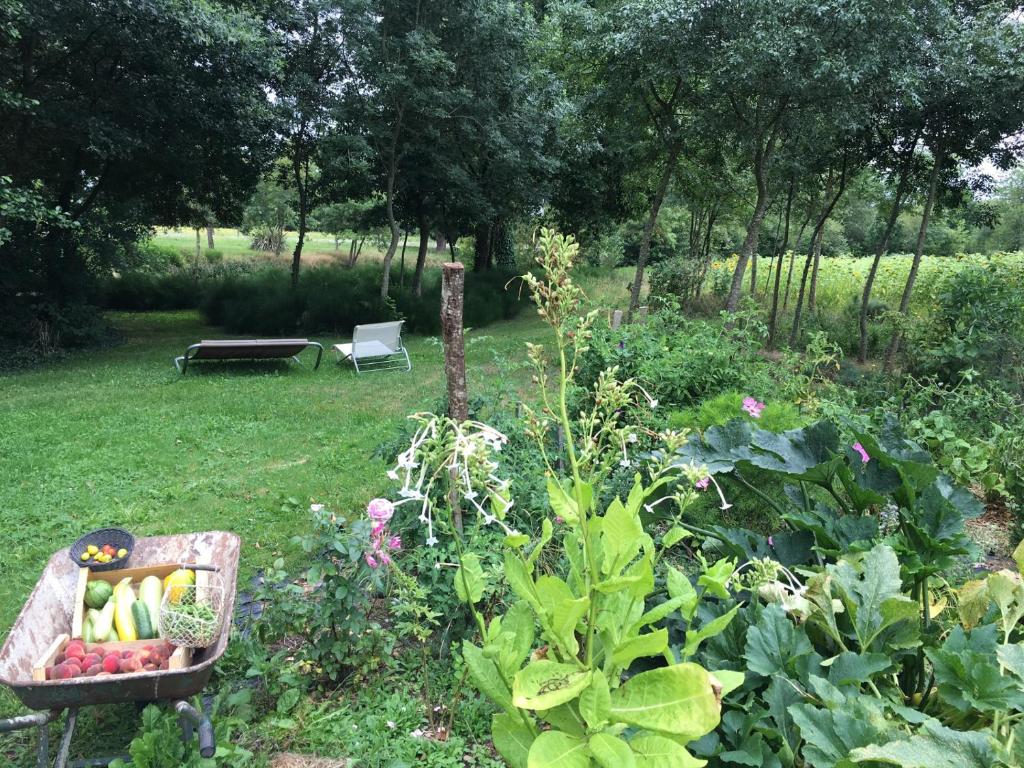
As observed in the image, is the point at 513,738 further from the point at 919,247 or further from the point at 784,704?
the point at 919,247

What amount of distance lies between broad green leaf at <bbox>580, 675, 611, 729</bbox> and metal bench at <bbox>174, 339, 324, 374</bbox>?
25.4 feet

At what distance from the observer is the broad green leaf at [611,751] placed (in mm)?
1050

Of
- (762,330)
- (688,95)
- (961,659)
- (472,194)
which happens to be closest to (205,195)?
(472,194)

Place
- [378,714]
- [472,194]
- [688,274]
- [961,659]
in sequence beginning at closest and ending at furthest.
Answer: [961,659] → [378,714] → [688,274] → [472,194]

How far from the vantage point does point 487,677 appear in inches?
51.6

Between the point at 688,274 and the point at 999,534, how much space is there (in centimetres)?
810

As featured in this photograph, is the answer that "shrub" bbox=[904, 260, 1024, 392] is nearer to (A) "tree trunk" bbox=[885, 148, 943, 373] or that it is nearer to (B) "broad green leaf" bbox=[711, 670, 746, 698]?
(A) "tree trunk" bbox=[885, 148, 943, 373]

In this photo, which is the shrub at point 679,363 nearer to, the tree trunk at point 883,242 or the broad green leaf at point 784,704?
the broad green leaf at point 784,704

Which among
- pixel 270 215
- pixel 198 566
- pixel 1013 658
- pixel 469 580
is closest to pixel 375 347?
pixel 198 566

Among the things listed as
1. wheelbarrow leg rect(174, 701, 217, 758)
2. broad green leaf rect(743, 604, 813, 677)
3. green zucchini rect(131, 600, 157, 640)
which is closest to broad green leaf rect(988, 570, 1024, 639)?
broad green leaf rect(743, 604, 813, 677)

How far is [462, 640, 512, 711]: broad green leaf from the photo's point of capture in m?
1.28

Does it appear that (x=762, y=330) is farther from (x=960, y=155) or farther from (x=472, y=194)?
(x=472, y=194)

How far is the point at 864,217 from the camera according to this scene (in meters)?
25.0

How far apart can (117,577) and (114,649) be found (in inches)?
15.3
